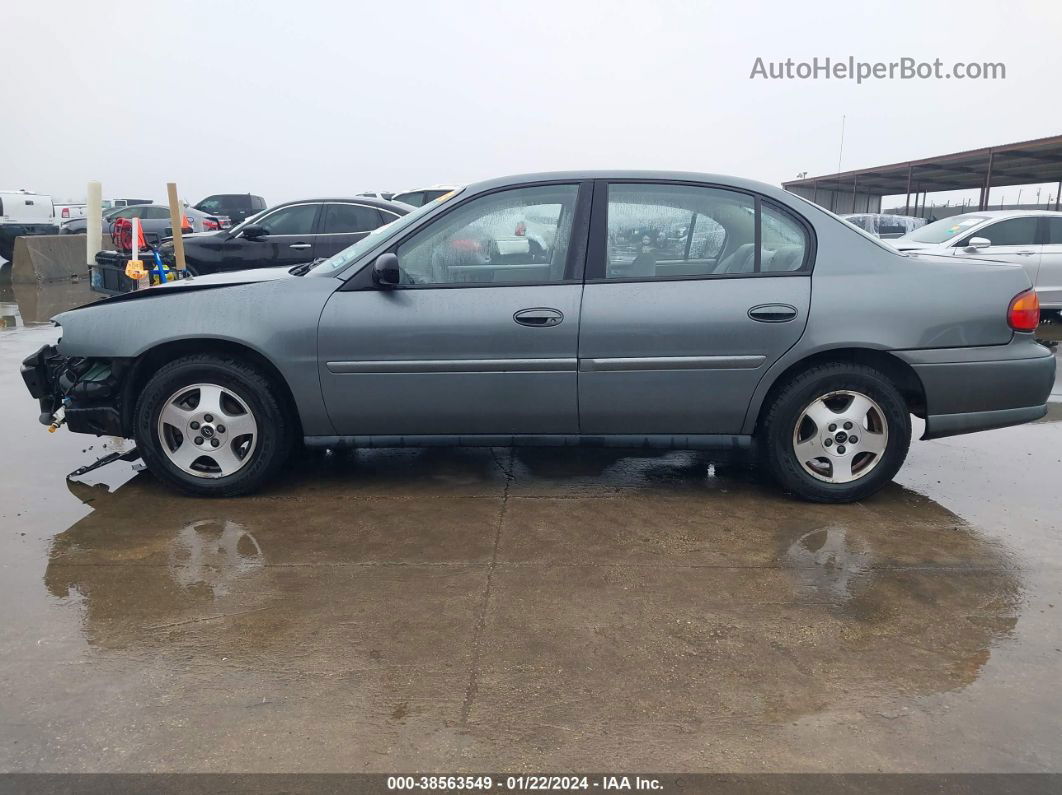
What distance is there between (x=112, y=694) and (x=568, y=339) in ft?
7.76

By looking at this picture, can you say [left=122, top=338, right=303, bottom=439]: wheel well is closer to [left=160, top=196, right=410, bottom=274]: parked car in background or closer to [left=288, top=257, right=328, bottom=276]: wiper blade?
[left=288, top=257, right=328, bottom=276]: wiper blade

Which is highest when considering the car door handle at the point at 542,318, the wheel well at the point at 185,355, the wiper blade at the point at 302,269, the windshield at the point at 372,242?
the windshield at the point at 372,242

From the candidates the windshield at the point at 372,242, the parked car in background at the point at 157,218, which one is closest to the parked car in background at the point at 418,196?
the parked car in background at the point at 157,218

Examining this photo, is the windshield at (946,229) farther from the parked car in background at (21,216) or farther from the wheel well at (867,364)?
the parked car in background at (21,216)

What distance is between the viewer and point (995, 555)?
355cm

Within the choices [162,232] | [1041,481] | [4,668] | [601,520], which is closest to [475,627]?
[601,520]

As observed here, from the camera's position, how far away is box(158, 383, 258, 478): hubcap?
4066 millimetres

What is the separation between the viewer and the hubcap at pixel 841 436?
402 cm

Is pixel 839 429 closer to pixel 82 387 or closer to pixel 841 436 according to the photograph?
pixel 841 436

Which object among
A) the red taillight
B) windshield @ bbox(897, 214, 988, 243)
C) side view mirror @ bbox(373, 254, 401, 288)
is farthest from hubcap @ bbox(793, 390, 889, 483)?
windshield @ bbox(897, 214, 988, 243)

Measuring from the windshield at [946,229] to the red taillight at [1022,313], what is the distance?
770 centimetres

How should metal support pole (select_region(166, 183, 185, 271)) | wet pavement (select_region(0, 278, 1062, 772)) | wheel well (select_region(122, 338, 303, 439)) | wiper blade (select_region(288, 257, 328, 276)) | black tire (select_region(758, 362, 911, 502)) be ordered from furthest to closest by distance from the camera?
1. metal support pole (select_region(166, 183, 185, 271))
2. wiper blade (select_region(288, 257, 328, 276))
3. wheel well (select_region(122, 338, 303, 439))
4. black tire (select_region(758, 362, 911, 502))
5. wet pavement (select_region(0, 278, 1062, 772))

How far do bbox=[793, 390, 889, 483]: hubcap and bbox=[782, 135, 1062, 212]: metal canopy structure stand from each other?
56.8 ft
